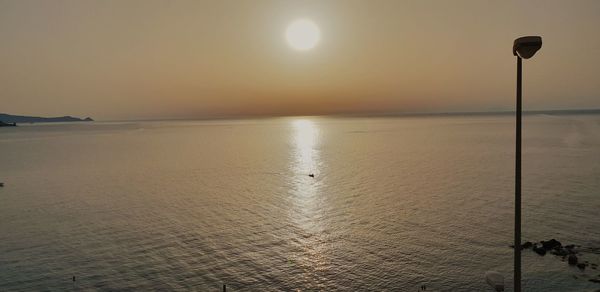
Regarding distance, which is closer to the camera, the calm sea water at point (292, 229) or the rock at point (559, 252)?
the calm sea water at point (292, 229)

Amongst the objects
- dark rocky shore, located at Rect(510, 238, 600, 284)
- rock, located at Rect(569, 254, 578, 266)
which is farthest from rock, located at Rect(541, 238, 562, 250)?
rock, located at Rect(569, 254, 578, 266)

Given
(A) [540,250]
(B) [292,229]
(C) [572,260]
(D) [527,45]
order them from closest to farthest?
(D) [527,45]
(C) [572,260]
(A) [540,250]
(B) [292,229]

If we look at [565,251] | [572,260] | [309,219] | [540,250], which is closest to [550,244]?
[565,251]

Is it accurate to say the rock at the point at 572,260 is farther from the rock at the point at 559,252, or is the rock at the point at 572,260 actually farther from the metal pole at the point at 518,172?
the metal pole at the point at 518,172

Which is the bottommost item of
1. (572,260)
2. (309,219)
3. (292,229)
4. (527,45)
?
(309,219)

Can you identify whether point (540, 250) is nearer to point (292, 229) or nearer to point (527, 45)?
point (292, 229)

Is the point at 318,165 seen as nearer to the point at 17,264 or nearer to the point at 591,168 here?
the point at 591,168

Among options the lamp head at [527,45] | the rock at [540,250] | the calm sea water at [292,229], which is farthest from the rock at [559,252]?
the lamp head at [527,45]

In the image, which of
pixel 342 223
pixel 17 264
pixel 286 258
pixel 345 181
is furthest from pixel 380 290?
pixel 345 181
